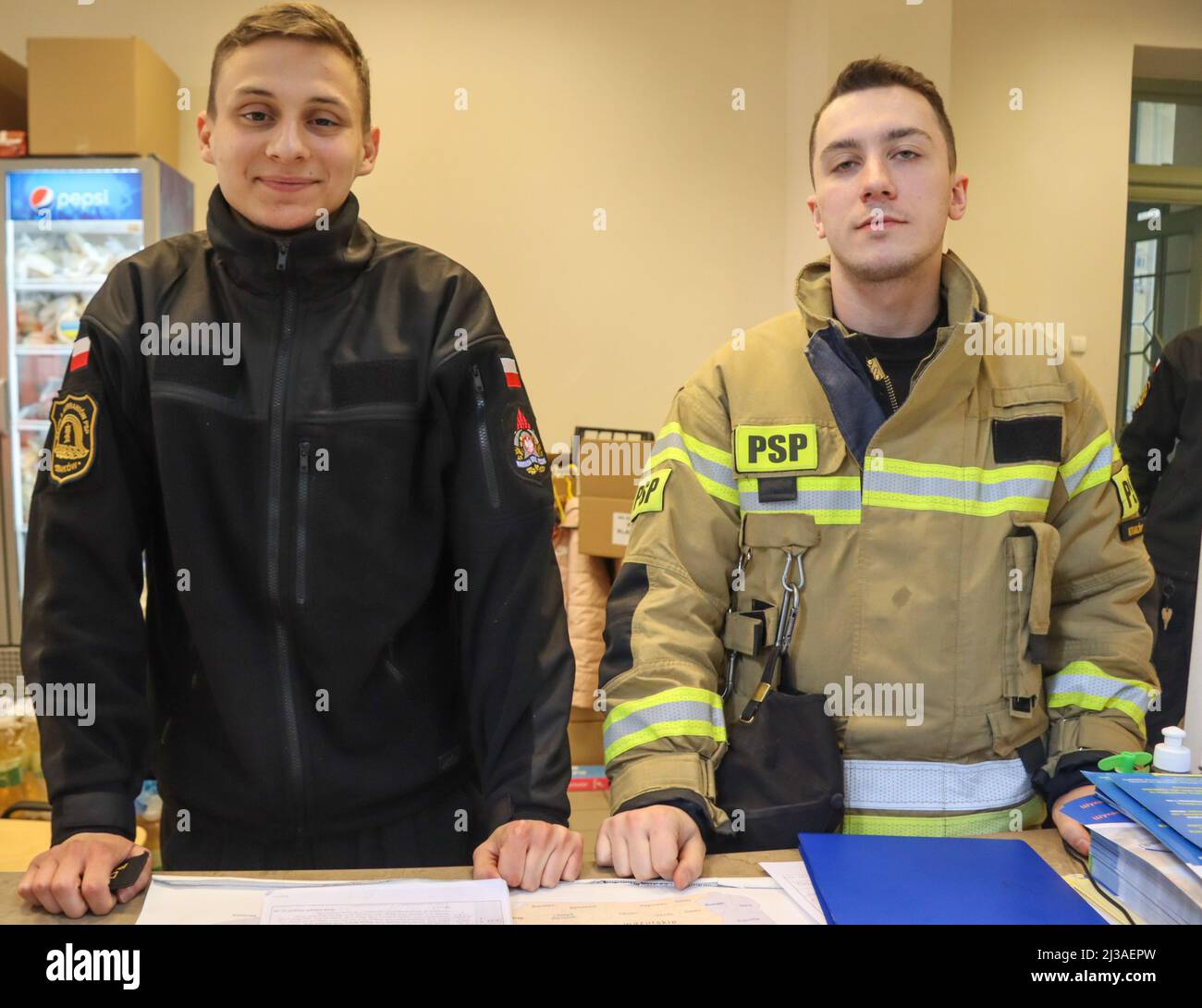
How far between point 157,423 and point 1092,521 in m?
1.40

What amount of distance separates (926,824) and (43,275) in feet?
14.4

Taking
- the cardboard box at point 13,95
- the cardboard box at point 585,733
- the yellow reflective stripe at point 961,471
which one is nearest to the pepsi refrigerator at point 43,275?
the cardboard box at point 13,95

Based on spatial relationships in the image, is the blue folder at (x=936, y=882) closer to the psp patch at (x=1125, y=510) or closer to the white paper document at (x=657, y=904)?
the white paper document at (x=657, y=904)

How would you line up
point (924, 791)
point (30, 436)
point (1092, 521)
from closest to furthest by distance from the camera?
point (924, 791), point (1092, 521), point (30, 436)

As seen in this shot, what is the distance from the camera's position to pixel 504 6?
4.82 meters

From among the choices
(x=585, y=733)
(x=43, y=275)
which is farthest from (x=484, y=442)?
(x=43, y=275)

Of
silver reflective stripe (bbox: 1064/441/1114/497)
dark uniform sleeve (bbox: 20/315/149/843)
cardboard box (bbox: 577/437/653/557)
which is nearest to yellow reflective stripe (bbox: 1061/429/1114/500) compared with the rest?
silver reflective stripe (bbox: 1064/441/1114/497)

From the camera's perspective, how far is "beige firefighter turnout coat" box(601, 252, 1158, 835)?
1514 mm

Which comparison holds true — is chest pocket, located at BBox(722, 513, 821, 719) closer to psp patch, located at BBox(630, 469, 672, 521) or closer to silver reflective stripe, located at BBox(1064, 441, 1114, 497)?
psp patch, located at BBox(630, 469, 672, 521)

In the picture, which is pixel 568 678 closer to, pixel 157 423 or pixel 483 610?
pixel 483 610

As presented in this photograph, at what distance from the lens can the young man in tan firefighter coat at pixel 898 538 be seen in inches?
59.6

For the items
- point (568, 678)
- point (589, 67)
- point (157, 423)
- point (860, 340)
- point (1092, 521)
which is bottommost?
point (568, 678)

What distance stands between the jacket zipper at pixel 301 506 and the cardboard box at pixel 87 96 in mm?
3540
